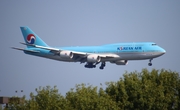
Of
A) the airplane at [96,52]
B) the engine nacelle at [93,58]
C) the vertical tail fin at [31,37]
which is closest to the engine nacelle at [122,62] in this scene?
the airplane at [96,52]

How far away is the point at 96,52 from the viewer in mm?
139625

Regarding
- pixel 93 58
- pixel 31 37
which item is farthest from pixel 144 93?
pixel 31 37

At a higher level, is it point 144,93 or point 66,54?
point 66,54

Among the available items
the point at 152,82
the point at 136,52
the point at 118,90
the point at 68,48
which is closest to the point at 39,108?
the point at 118,90

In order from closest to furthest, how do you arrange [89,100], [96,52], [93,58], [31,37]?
[89,100], [93,58], [96,52], [31,37]

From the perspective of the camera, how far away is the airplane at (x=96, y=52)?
427 ft

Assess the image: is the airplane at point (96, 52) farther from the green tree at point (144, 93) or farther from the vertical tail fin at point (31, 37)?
the green tree at point (144, 93)

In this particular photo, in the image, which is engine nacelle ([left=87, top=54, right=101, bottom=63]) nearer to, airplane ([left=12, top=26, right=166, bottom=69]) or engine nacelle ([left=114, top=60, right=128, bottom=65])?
airplane ([left=12, top=26, right=166, bottom=69])

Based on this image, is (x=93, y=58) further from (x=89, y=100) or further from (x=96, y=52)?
(x=89, y=100)

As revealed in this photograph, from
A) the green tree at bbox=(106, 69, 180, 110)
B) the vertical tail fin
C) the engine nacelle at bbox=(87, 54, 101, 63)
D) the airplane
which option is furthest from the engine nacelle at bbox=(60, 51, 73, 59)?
the green tree at bbox=(106, 69, 180, 110)

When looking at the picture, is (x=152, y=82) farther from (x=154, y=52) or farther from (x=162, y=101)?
(x=154, y=52)

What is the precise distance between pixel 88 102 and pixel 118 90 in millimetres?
13905

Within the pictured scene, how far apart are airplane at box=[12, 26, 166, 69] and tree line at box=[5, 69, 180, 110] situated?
13005 millimetres

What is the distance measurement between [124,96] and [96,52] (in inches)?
1363
